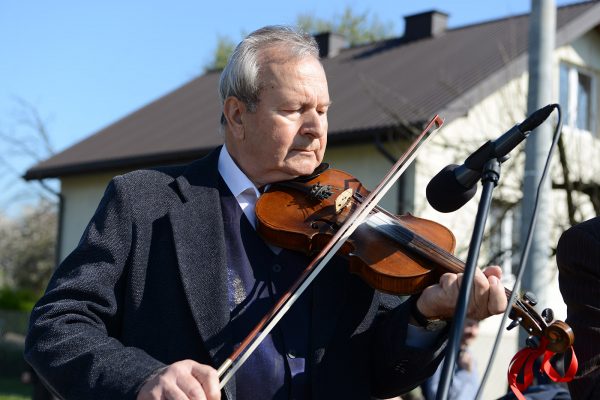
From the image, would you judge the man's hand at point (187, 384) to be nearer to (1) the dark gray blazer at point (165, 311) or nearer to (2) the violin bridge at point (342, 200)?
(1) the dark gray blazer at point (165, 311)

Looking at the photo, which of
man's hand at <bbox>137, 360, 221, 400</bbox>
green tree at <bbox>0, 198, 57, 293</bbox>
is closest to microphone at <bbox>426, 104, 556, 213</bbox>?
man's hand at <bbox>137, 360, 221, 400</bbox>

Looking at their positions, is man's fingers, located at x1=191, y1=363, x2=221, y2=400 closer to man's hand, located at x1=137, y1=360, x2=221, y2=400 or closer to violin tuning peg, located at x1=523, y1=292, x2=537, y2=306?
man's hand, located at x1=137, y1=360, x2=221, y2=400

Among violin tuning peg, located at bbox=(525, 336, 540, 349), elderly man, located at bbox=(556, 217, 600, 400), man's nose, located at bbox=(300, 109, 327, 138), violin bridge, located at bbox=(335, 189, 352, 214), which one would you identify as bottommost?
elderly man, located at bbox=(556, 217, 600, 400)

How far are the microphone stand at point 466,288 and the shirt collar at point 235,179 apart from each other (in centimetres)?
81

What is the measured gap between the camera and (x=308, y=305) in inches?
111

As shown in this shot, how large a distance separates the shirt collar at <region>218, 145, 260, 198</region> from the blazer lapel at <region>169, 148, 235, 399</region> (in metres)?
0.07

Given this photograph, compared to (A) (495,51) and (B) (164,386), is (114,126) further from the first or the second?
(B) (164,386)

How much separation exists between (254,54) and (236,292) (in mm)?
743

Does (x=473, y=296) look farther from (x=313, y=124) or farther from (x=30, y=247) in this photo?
(x=30, y=247)

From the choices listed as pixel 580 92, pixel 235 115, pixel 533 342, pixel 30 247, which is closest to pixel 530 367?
pixel 533 342

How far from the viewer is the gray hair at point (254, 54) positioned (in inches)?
118

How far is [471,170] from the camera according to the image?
2.58 meters

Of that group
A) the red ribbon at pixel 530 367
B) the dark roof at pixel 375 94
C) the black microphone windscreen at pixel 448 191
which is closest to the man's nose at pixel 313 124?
the black microphone windscreen at pixel 448 191

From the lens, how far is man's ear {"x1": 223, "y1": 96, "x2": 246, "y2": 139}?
304cm
